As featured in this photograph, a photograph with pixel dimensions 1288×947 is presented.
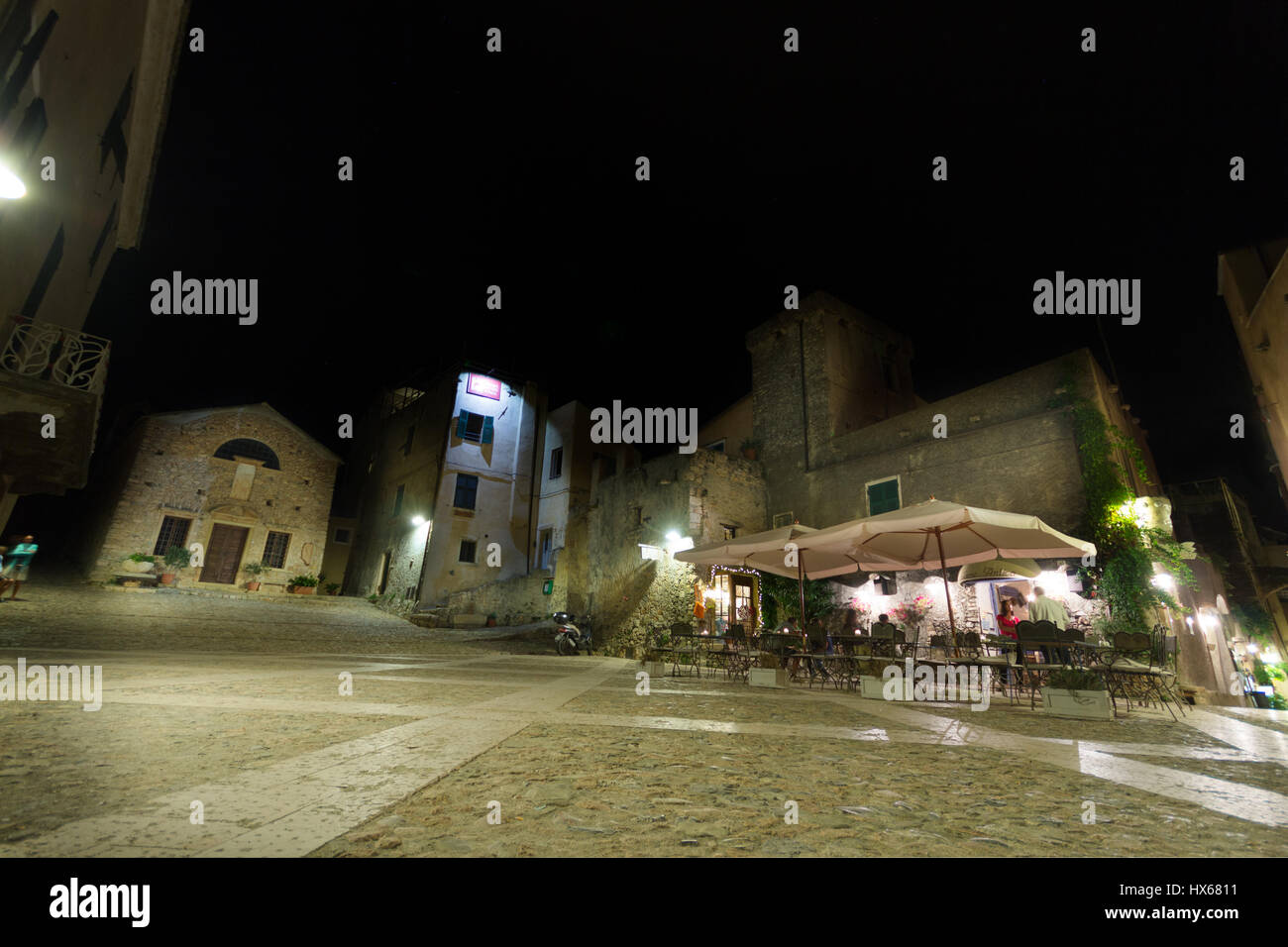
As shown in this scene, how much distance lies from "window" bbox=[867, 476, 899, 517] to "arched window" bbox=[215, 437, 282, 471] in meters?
22.1

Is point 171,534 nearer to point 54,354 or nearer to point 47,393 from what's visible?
point 47,393

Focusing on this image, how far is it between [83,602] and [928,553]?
727 inches

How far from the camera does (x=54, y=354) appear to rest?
24.5 feet

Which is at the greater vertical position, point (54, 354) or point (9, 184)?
point (54, 354)

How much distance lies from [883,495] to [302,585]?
20581 millimetres

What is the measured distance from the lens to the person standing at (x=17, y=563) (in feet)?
37.3

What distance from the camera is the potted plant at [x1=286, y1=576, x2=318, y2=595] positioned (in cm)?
1992

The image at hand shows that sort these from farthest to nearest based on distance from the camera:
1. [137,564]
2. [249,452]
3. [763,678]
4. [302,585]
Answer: [249,452] < [302,585] < [137,564] < [763,678]

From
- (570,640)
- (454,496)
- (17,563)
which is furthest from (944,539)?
(17,563)

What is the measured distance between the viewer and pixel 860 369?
16.9 meters

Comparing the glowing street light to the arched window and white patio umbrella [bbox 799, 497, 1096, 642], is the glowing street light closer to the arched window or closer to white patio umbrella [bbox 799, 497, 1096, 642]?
white patio umbrella [bbox 799, 497, 1096, 642]

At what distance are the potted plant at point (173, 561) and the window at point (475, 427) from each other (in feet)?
32.7

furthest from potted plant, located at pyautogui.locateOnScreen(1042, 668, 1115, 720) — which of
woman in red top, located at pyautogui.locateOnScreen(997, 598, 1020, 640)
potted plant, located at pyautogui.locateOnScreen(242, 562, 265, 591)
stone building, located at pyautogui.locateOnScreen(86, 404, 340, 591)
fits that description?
stone building, located at pyautogui.locateOnScreen(86, 404, 340, 591)
